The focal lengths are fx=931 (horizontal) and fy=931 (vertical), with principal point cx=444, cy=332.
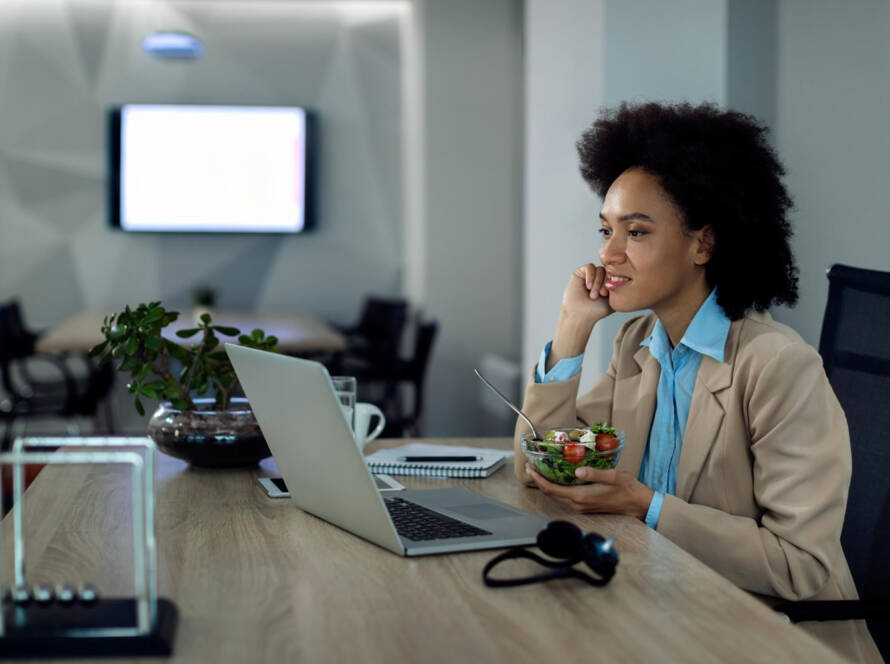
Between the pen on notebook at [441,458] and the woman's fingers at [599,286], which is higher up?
the woman's fingers at [599,286]

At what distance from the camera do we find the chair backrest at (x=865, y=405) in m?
1.54

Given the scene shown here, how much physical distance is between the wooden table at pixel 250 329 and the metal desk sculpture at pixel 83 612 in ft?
9.25

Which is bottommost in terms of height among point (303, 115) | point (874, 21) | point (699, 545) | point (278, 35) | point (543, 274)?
point (699, 545)

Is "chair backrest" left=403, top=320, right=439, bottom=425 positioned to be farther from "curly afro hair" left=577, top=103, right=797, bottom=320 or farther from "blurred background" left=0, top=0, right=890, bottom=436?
"curly afro hair" left=577, top=103, right=797, bottom=320

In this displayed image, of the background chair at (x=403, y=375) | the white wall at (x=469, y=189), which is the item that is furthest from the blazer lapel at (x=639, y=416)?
the white wall at (x=469, y=189)

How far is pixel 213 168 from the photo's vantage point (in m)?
→ 6.50

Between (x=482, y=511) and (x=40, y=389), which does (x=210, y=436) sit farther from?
(x=40, y=389)

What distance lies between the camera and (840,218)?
2404mm

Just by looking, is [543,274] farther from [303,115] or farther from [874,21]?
[303,115]

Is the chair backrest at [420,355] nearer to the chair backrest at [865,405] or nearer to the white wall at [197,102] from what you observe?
Answer: the white wall at [197,102]

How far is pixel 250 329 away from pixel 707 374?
377cm

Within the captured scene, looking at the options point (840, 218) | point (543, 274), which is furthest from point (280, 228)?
point (840, 218)

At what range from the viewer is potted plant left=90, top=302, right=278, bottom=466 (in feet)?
5.28

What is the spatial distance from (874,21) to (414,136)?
410cm
